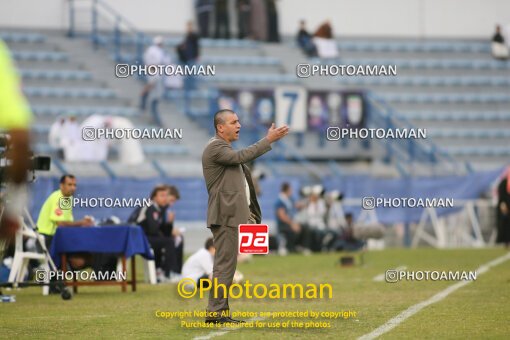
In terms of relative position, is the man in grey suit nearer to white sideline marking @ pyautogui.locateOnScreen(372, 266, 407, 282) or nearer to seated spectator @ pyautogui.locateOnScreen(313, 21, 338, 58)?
white sideline marking @ pyautogui.locateOnScreen(372, 266, 407, 282)

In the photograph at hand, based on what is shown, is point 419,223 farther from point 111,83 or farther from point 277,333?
point 277,333

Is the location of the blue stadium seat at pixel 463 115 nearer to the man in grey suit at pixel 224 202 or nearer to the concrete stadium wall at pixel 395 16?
the concrete stadium wall at pixel 395 16

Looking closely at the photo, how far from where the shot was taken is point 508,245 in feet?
92.2

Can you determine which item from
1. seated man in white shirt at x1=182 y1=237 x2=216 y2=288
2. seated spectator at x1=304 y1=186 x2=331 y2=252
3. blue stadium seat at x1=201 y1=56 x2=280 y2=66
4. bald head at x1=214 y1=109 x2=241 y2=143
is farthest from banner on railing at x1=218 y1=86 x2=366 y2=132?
bald head at x1=214 y1=109 x2=241 y2=143

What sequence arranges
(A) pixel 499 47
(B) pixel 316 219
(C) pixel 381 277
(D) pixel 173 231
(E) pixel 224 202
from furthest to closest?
(A) pixel 499 47, (B) pixel 316 219, (D) pixel 173 231, (C) pixel 381 277, (E) pixel 224 202

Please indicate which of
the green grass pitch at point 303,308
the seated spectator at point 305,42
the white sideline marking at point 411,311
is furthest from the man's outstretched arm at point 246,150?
the seated spectator at point 305,42

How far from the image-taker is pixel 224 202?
11234mm

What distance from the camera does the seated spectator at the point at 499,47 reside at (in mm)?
38156

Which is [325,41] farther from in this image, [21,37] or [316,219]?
[316,219]

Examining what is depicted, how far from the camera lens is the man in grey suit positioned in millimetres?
11227

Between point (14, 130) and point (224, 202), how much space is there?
4801 millimetres

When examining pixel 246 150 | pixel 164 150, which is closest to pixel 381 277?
pixel 246 150

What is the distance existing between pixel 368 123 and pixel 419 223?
3.60m

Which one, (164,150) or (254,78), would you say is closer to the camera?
(164,150)
